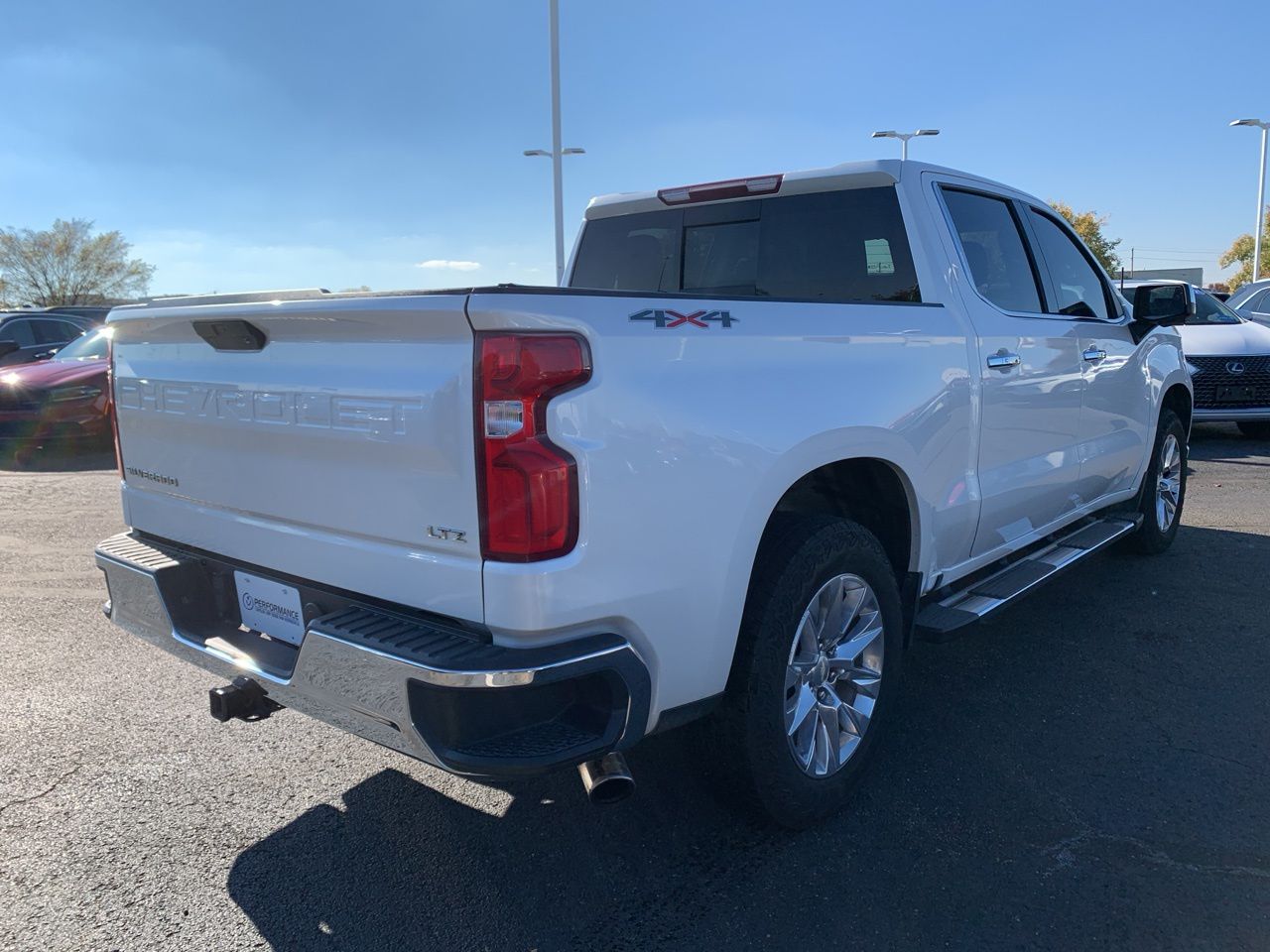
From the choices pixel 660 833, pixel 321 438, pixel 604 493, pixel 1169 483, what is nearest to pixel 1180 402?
pixel 1169 483

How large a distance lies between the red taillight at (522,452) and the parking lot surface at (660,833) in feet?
3.65

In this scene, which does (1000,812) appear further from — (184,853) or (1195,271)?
(1195,271)

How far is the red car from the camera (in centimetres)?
1141

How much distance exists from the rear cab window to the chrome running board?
1.17 metres

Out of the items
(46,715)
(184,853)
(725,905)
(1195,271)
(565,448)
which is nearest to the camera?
(565,448)

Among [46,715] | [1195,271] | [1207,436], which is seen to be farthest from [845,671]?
[1195,271]

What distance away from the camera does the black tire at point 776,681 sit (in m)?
2.62

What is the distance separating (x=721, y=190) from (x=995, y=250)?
1.21m

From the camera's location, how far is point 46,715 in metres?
3.80

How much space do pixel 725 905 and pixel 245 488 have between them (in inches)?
69.4

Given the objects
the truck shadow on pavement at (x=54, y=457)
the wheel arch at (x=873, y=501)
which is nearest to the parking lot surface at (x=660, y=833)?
the wheel arch at (x=873, y=501)

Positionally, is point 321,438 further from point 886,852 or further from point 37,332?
point 37,332

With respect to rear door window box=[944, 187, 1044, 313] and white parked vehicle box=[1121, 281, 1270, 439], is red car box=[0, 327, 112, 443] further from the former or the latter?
white parked vehicle box=[1121, 281, 1270, 439]

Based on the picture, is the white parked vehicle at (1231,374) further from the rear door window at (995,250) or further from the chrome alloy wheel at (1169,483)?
the rear door window at (995,250)
